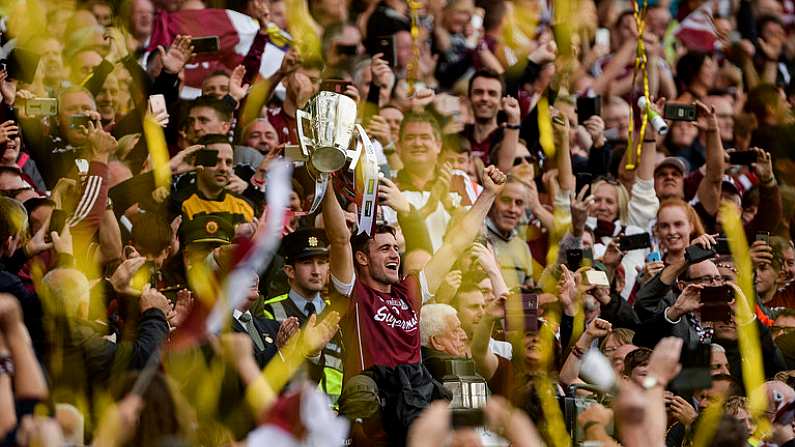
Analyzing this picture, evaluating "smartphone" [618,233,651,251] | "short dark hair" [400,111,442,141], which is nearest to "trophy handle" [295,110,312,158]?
"short dark hair" [400,111,442,141]

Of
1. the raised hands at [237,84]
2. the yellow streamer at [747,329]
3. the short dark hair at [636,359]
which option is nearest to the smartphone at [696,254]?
the yellow streamer at [747,329]

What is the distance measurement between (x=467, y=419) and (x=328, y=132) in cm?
204

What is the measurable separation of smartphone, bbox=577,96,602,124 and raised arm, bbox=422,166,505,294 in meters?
3.01

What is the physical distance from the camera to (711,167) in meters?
11.1

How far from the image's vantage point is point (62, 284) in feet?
24.3

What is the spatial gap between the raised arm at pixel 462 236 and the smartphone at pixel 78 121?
2087 millimetres

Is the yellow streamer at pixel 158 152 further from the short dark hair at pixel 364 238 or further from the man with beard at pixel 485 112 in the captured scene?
the man with beard at pixel 485 112

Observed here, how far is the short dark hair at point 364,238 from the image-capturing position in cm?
820

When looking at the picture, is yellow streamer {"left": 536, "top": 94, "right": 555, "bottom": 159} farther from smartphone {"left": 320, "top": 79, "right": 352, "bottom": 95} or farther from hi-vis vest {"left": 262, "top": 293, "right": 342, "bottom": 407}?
hi-vis vest {"left": 262, "top": 293, "right": 342, "bottom": 407}

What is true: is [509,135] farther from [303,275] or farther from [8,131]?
[8,131]

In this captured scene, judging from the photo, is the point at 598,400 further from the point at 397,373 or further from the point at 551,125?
the point at 551,125

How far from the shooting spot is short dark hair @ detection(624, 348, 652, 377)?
8.35 meters

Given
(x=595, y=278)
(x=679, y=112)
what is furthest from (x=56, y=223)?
(x=679, y=112)

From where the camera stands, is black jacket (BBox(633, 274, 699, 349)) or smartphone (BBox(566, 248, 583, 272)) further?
smartphone (BBox(566, 248, 583, 272))
